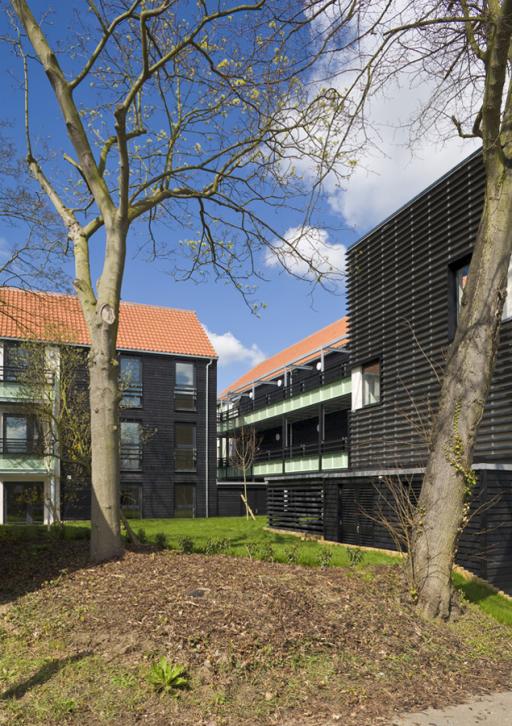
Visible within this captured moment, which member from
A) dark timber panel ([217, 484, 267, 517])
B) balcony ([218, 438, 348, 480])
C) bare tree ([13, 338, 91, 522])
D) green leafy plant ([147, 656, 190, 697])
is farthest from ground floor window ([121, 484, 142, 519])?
green leafy plant ([147, 656, 190, 697])

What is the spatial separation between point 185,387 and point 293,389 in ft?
18.7

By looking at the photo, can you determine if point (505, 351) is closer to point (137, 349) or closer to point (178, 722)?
point (178, 722)

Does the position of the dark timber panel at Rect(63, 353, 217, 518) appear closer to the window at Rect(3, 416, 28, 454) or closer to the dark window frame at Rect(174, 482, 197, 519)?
the dark window frame at Rect(174, 482, 197, 519)

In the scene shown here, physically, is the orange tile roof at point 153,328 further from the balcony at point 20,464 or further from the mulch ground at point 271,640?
the mulch ground at point 271,640

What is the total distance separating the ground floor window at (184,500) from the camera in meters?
32.9

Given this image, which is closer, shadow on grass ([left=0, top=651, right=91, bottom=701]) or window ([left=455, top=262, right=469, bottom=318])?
shadow on grass ([left=0, top=651, right=91, bottom=701])

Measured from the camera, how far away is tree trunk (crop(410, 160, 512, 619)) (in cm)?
718

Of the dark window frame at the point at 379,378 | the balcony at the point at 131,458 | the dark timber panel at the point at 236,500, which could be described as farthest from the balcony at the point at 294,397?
the dark window frame at the point at 379,378

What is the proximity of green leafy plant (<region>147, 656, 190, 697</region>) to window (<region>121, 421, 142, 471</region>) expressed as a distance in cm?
2695

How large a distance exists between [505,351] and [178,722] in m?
9.92

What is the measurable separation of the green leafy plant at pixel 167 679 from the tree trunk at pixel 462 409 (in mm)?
3125

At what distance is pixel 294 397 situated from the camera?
98.6ft

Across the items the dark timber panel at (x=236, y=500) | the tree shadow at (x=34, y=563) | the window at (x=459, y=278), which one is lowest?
the dark timber panel at (x=236, y=500)

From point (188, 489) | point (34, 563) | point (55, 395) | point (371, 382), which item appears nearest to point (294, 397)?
point (188, 489)
